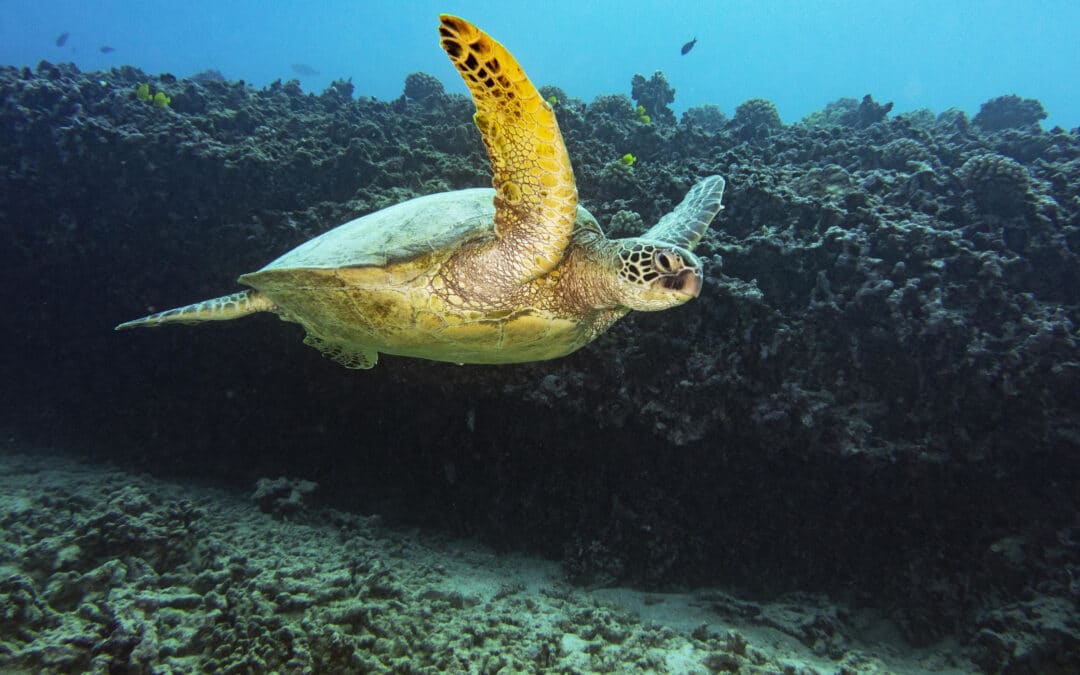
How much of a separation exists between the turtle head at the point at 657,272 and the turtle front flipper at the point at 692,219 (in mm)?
510

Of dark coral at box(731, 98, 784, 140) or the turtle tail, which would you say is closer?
the turtle tail

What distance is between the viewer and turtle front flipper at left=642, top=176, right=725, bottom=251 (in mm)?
3762

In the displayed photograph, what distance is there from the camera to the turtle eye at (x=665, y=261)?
283 centimetres

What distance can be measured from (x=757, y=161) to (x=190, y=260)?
8730 millimetres

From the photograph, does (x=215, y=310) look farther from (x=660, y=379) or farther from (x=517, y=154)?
(x=660, y=379)

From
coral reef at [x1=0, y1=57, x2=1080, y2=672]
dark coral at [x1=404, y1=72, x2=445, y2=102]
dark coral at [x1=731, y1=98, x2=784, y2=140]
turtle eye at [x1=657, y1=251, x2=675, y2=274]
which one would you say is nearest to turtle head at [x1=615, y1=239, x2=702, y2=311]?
turtle eye at [x1=657, y1=251, x2=675, y2=274]

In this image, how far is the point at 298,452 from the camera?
5980mm

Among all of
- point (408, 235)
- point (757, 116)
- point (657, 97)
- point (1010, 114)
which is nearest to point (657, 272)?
point (408, 235)

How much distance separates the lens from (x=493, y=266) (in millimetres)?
3078

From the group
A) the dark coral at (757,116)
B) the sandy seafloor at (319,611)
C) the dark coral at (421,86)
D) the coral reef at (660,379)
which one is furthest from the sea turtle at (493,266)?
the dark coral at (421,86)

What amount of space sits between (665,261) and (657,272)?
87 mm

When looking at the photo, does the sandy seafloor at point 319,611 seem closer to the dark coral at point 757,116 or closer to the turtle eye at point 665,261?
the turtle eye at point 665,261

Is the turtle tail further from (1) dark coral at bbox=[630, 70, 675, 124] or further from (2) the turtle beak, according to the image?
(1) dark coral at bbox=[630, 70, 675, 124]

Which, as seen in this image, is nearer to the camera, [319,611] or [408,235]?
[319,611]
